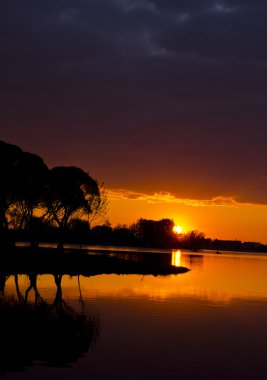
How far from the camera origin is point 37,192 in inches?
3388

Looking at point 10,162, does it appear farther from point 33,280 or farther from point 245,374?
point 245,374

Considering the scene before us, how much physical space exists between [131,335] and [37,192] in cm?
6084

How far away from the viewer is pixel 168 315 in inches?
1407

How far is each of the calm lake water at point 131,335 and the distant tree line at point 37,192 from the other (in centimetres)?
3310

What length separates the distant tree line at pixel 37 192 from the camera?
260 ft

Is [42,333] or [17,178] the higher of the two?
[17,178]

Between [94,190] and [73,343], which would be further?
[94,190]

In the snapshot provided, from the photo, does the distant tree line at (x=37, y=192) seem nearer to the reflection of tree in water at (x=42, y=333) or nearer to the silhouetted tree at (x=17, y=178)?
the silhouetted tree at (x=17, y=178)

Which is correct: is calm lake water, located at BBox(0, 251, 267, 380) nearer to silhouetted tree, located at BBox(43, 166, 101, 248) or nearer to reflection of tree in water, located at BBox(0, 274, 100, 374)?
reflection of tree in water, located at BBox(0, 274, 100, 374)

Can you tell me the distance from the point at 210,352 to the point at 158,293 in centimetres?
2531

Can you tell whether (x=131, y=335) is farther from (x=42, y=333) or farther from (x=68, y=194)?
(x=68, y=194)

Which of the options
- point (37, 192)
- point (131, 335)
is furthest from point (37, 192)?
point (131, 335)

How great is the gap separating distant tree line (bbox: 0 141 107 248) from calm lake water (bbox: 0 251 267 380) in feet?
109

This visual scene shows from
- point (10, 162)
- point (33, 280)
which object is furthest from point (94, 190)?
point (33, 280)
